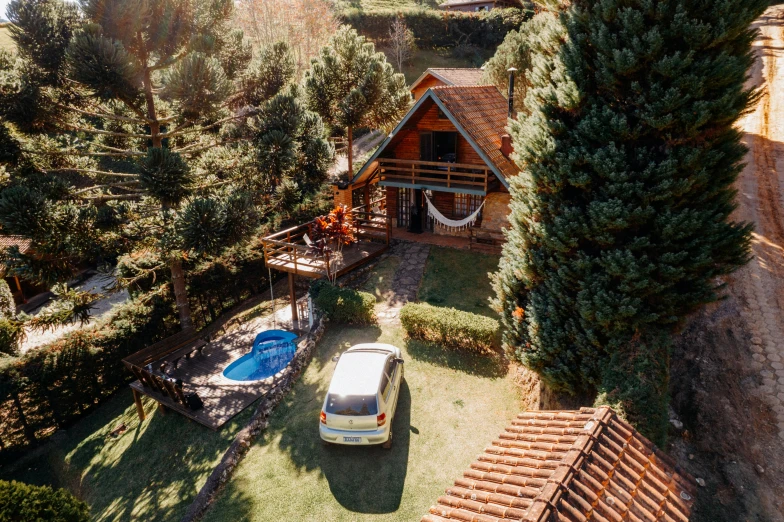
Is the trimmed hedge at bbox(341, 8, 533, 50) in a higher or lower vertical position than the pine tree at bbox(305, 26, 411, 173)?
higher

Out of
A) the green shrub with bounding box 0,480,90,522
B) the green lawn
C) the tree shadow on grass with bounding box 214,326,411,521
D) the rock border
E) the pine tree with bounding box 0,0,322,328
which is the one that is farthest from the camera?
the pine tree with bounding box 0,0,322,328

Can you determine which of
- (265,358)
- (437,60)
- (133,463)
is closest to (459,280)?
(265,358)

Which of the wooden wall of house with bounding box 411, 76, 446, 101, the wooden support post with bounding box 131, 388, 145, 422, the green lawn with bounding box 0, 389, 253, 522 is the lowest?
the green lawn with bounding box 0, 389, 253, 522

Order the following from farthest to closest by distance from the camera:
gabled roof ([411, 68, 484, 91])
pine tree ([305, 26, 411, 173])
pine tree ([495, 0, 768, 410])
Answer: gabled roof ([411, 68, 484, 91]), pine tree ([305, 26, 411, 173]), pine tree ([495, 0, 768, 410])

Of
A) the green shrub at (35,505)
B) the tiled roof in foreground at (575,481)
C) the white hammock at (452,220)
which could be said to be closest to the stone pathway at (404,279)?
the white hammock at (452,220)

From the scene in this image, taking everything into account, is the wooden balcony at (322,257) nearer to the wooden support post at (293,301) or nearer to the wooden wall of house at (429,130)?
the wooden support post at (293,301)

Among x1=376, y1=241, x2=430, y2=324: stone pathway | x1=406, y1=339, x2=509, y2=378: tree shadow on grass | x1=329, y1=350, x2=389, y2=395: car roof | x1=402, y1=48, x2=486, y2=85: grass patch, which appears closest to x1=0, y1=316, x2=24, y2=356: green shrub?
x1=329, y1=350, x2=389, y2=395: car roof

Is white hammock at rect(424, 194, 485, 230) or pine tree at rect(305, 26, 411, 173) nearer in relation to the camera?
white hammock at rect(424, 194, 485, 230)

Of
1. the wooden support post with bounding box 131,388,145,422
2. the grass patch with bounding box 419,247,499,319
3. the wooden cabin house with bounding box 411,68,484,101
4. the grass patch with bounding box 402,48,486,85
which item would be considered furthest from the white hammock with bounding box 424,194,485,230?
the grass patch with bounding box 402,48,486,85

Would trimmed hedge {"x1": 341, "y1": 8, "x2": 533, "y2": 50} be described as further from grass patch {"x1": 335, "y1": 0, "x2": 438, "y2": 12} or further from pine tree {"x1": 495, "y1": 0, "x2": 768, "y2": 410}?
pine tree {"x1": 495, "y1": 0, "x2": 768, "y2": 410}
